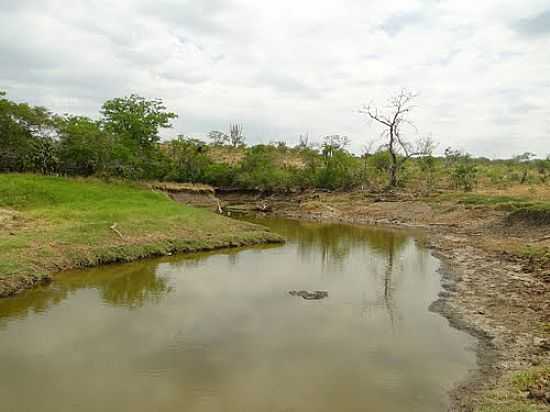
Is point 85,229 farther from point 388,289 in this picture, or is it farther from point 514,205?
point 514,205

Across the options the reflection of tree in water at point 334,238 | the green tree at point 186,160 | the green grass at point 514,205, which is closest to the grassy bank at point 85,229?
the reflection of tree in water at point 334,238

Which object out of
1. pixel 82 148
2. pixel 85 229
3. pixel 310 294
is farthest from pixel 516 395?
pixel 82 148

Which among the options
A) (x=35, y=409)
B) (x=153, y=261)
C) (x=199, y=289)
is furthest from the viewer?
(x=153, y=261)

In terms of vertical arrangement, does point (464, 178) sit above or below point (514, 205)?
above

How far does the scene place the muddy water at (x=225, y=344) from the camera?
827 cm

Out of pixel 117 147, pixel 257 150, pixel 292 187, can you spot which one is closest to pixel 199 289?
pixel 117 147

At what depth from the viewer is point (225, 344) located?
1068 cm

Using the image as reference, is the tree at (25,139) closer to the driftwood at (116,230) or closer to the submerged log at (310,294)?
the driftwood at (116,230)

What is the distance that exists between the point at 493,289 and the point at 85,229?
16.7m

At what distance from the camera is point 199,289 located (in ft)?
51.6

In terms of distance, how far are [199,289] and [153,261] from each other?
479 cm

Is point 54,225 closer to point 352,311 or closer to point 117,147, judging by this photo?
point 352,311

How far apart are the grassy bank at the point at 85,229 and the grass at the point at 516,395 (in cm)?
1318

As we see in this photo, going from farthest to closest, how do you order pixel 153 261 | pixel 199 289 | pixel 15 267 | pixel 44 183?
pixel 44 183 → pixel 153 261 → pixel 199 289 → pixel 15 267
